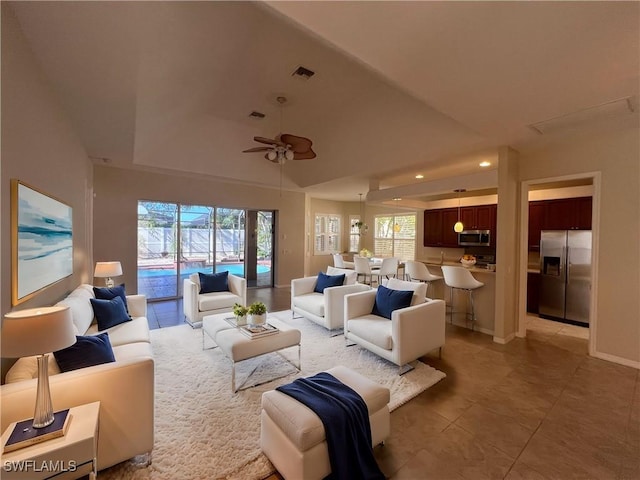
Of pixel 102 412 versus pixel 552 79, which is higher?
pixel 552 79

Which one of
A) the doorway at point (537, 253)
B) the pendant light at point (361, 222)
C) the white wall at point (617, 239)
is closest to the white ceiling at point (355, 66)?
the white wall at point (617, 239)

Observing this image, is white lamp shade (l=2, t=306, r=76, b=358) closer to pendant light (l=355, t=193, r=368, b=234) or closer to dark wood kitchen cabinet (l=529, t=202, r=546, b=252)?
dark wood kitchen cabinet (l=529, t=202, r=546, b=252)

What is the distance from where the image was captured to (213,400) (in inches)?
99.3

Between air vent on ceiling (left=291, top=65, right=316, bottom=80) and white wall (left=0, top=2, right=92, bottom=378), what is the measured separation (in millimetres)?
2425

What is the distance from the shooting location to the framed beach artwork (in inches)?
73.2

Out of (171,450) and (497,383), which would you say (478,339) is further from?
(171,450)

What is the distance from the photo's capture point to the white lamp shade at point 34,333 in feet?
4.23

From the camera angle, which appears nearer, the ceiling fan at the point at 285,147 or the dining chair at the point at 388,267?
the ceiling fan at the point at 285,147

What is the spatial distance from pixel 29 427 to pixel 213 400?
4.37 feet

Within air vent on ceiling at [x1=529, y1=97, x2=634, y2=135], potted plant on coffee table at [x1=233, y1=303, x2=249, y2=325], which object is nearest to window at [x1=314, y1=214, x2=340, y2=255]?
potted plant on coffee table at [x1=233, y1=303, x2=249, y2=325]

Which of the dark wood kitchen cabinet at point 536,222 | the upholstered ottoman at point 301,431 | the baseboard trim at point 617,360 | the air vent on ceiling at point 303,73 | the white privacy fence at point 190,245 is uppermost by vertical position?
the air vent on ceiling at point 303,73

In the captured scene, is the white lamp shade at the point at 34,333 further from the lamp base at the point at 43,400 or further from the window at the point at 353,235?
the window at the point at 353,235

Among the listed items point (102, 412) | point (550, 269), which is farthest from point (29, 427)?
point (550, 269)

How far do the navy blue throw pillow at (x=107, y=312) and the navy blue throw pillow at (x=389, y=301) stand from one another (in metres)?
3.04
